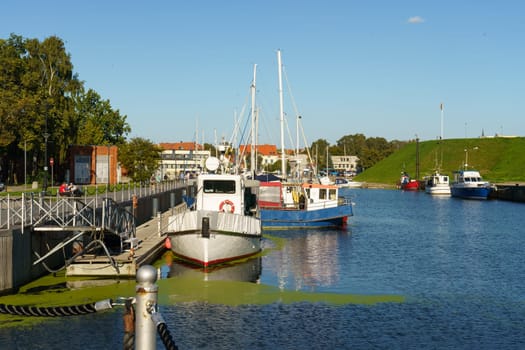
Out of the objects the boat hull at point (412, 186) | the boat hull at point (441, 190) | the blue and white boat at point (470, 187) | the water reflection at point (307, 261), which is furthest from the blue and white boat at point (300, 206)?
the boat hull at point (412, 186)

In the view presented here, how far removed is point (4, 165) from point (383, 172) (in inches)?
5049

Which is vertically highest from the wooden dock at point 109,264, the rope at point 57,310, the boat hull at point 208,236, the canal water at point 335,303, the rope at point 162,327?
the rope at point 162,327

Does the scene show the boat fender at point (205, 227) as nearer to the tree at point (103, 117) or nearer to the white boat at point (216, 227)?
the white boat at point (216, 227)

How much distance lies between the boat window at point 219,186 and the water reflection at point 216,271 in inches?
168

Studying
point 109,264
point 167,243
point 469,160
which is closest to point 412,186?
point 469,160

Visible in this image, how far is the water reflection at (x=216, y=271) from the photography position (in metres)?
31.0

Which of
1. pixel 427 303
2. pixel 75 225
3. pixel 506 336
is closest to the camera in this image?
pixel 506 336

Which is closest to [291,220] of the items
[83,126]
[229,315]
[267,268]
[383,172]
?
[267,268]

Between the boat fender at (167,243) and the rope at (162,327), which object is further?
the boat fender at (167,243)

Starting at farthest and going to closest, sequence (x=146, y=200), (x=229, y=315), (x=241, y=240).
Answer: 1. (x=146, y=200)
2. (x=241, y=240)
3. (x=229, y=315)

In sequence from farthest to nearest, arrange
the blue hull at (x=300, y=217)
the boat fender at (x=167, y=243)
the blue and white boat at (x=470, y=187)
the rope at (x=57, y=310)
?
the blue and white boat at (x=470, y=187) → the blue hull at (x=300, y=217) → the boat fender at (x=167, y=243) → the rope at (x=57, y=310)

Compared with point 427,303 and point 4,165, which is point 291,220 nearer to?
A: point 427,303

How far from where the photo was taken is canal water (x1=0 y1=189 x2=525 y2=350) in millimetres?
20359

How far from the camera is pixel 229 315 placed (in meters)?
23.2
